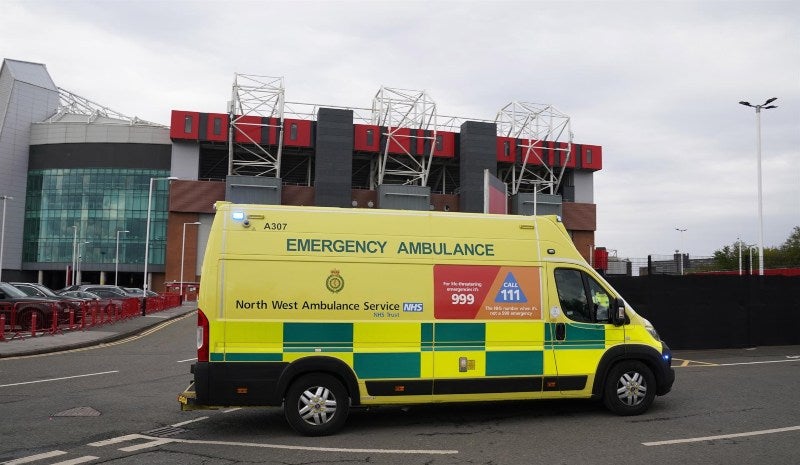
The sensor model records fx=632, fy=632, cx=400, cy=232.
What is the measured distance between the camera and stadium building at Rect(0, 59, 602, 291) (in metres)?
64.4

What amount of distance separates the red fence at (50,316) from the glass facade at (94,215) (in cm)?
5140

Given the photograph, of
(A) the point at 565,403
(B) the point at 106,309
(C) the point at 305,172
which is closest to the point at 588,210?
(C) the point at 305,172

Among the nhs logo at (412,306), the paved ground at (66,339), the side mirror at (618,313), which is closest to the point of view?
the nhs logo at (412,306)

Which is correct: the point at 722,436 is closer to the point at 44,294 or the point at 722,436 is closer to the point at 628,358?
the point at 628,358

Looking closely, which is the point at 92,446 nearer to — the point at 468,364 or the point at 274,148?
the point at 468,364

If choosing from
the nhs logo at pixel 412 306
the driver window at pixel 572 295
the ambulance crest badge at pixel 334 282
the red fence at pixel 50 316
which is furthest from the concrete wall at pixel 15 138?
the driver window at pixel 572 295

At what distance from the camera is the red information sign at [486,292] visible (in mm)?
7781

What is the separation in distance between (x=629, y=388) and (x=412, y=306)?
312 centimetres

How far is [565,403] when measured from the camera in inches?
361

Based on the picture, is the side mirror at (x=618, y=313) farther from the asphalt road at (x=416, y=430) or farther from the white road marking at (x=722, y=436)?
the white road marking at (x=722, y=436)

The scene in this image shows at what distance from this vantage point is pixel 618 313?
8266mm

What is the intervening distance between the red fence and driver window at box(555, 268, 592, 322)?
52.7 feet

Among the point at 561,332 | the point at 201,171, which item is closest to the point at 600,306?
the point at 561,332

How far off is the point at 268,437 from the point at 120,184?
242 ft
